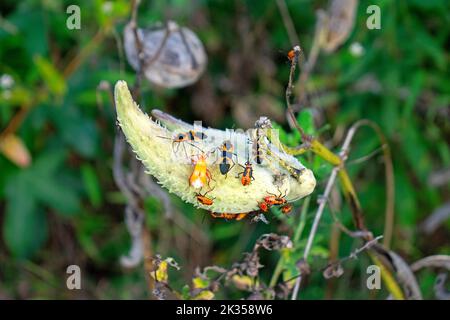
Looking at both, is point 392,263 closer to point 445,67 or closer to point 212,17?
point 445,67

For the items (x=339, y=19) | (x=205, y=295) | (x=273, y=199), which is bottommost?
(x=205, y=295)

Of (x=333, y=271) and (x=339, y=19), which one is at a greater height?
(x=339, y=19)

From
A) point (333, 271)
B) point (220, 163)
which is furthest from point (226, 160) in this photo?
point (333, 271)

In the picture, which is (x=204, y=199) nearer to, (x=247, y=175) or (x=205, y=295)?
(x=247, y=175)

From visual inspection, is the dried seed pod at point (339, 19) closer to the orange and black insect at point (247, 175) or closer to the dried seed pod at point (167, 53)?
the dried seed pod at point (167, 53)

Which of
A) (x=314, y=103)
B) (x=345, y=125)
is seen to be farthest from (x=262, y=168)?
(x=345, y=125)

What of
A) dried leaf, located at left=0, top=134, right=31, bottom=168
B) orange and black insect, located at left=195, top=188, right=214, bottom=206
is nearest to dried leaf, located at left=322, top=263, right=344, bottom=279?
orange and black insect, located at left=195, top=188, right=214, bottom=206

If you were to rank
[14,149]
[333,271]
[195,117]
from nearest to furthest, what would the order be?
[333,271] → [14,149] → [195,117]
